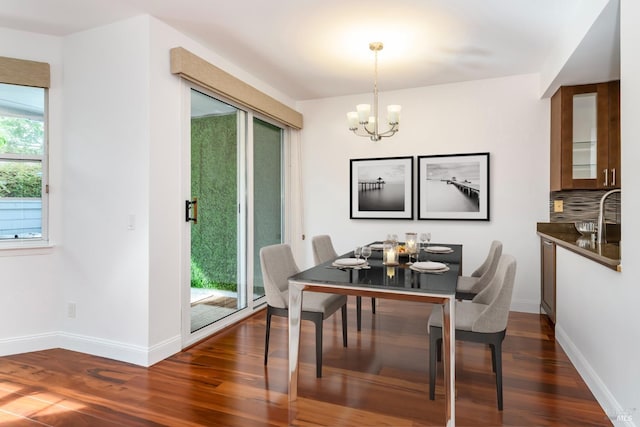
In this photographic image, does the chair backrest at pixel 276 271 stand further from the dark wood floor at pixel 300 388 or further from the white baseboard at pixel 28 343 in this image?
the white baseboard at pixel 28 343

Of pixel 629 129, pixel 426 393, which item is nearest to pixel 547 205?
pixel 629 129

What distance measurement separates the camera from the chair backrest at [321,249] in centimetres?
346

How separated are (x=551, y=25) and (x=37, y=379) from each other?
4.62 metres

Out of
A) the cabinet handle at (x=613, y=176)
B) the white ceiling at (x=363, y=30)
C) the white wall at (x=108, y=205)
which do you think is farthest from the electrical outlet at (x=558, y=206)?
the white wall at (x=108, y=205)

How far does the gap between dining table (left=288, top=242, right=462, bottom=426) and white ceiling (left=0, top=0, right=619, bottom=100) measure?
73.3 inches

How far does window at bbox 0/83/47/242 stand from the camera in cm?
296

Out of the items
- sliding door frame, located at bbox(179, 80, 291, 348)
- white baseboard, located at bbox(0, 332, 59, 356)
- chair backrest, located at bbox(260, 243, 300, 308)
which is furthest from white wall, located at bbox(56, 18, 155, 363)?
chair backrest, located at bbox(260, 243, 300, 308)

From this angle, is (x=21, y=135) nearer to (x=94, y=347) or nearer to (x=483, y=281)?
(x=94, y=347)

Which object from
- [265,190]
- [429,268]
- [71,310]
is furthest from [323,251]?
[71,310]

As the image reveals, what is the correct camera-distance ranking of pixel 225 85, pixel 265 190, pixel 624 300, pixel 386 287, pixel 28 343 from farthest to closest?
pixel 265 190, pixel 225 85, pixel 28 343, pixel 386 287, pixel 624 300

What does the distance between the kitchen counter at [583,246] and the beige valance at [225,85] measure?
311cm

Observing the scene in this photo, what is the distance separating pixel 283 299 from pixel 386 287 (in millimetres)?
987

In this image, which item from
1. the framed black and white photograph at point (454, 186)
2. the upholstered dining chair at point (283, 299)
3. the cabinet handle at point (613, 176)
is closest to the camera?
the upholstered dining chair at point (283, 299)

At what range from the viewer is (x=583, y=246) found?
2.60 meters
